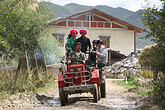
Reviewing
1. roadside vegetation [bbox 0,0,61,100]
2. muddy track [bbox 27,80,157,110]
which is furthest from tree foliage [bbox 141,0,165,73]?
roadside vegetation [bbox 0,0,61,100]

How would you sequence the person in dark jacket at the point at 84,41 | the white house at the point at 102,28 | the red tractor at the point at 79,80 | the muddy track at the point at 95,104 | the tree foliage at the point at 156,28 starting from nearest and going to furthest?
the tree foliage at the point at 156,28 → the muddy track at the point at 95,104 → the red tractor at the point at 79,80 → the person in dark jacket at the point at 84,41 → the white house at the point at 102,28

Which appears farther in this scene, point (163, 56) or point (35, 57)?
point (35, 57)

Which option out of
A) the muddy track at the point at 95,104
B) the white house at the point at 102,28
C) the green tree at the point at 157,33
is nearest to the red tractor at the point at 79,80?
the muddy track at the point at 95,104

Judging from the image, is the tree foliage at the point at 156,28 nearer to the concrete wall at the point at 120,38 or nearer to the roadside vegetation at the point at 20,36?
the roadside vegetation at the point at 20,36

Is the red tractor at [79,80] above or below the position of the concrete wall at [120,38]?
below

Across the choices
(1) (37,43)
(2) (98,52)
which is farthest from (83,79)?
(1) (37,43)

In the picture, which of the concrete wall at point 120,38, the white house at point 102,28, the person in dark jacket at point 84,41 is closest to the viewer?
the person in dark jacket at point 84,41

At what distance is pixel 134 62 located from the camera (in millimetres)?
24812

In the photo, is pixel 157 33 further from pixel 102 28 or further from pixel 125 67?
pixel 102 28

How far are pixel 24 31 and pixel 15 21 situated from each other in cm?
99

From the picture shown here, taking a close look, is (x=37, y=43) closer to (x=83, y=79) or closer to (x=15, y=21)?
(x=15, y=21)

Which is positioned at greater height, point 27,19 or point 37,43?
point 27,19

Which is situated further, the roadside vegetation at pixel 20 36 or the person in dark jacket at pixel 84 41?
the roadside vegetation at pixel 20 36

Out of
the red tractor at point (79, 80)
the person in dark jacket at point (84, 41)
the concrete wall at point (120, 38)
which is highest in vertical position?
the concrete wall at point (120, 38)
